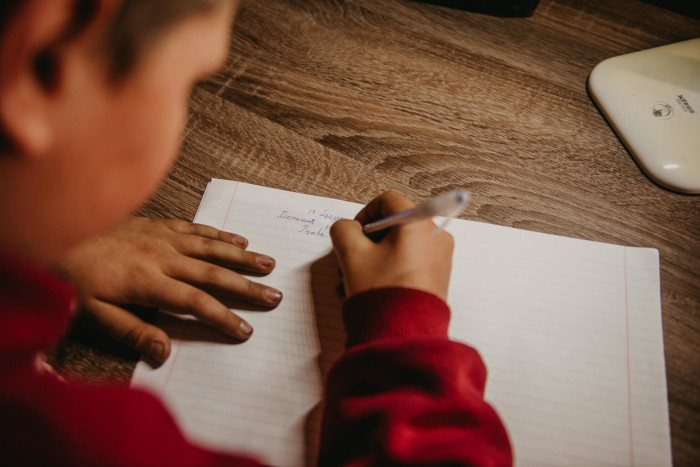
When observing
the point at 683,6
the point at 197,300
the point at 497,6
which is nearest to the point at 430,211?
the point at 197,300

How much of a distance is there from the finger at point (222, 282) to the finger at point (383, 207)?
0.48 ft

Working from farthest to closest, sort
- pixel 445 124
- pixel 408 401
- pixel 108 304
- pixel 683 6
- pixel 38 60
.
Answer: pixel 683 6
pixel 445 124
pixel 108 304
pixel 408 401
pixel 38 60

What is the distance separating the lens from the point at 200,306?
50 centimetres

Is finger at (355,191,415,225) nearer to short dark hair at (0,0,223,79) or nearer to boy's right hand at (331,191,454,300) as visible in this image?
boy's right hand at (331,191,454,300)

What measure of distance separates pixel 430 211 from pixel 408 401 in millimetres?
187

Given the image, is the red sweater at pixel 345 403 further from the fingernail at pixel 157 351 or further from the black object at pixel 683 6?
the black object at pixel 683 6

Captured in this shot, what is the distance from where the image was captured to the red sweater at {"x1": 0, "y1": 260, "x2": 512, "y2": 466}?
0.97 ft

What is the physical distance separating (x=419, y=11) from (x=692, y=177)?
0.51m

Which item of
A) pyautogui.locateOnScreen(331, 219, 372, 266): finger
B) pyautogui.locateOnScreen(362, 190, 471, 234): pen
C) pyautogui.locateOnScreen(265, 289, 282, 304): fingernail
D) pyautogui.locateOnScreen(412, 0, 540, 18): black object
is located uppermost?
pyautogui.locateOnScreen(412, 0, 540, 18): black object

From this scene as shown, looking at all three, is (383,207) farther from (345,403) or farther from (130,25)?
(130,25)

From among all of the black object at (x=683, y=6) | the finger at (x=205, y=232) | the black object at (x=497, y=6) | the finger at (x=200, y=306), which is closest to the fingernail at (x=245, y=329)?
the finger at (x=200, y=306)

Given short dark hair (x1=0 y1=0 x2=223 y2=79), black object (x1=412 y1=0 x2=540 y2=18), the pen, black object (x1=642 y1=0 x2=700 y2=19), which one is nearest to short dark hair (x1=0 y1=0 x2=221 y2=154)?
short dark hair (x1=0 y1=0 x2=223 y2=79)

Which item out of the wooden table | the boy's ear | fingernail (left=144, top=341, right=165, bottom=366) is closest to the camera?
the boy's ear

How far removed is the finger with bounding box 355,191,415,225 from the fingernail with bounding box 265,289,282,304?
14 cm
